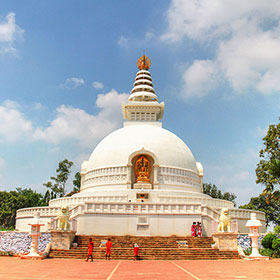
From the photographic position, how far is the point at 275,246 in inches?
713

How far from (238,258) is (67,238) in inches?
376

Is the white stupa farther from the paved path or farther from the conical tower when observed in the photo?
the paved path

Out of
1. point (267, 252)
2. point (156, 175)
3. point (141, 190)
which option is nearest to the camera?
point (267, 252)

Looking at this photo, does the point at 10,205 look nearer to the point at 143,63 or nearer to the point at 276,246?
the point at 143,63

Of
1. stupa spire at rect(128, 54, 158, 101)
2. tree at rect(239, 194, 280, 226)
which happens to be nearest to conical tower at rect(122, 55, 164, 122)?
stupa spire at rect(128, 54, 158, 101)

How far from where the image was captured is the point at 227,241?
1791cm

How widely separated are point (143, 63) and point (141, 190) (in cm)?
2644

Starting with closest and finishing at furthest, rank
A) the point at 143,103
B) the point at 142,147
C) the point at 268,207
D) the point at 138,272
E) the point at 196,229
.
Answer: the point at 138,272, the point at 196,229, the point at 142,147, the point at 143,103, the point at 268,207

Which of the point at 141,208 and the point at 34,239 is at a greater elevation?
the point at 141,208

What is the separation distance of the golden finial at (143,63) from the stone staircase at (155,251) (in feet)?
Result: 113

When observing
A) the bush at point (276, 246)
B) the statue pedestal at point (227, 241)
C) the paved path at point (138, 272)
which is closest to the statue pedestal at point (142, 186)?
the statue pedestal at point (227, 241)

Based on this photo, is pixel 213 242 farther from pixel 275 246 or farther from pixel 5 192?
pixel 5 192

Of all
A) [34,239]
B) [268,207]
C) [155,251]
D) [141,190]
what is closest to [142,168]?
[141,190]

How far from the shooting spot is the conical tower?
41.5 m
